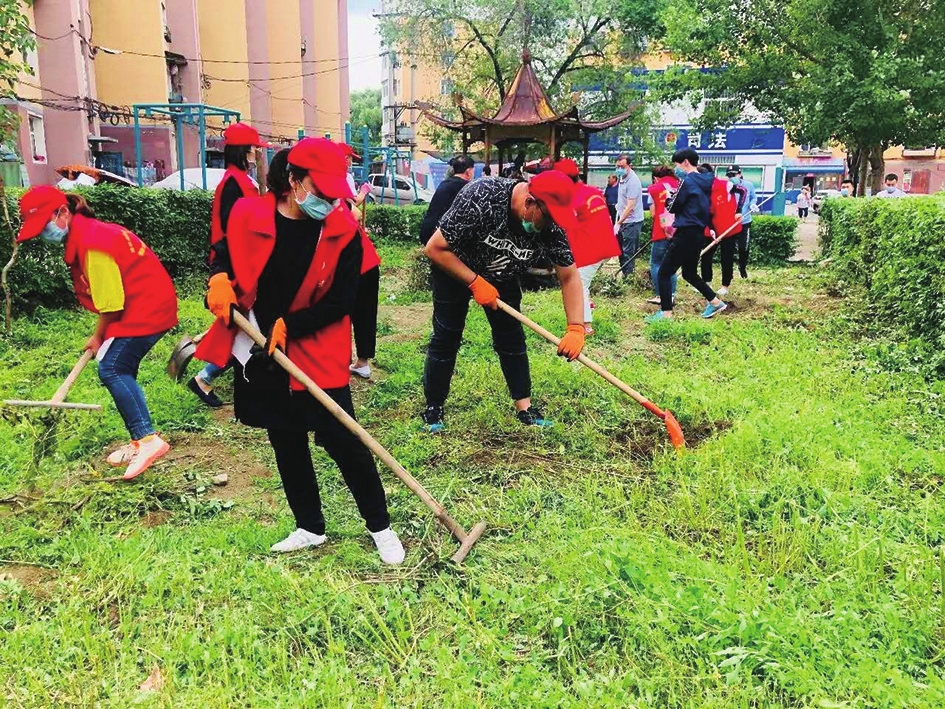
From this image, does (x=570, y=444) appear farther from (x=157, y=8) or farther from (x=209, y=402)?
(x=157, y=8)

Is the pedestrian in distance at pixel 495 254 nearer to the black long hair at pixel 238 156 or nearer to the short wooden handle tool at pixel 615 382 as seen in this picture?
the short wooden handle tool at pixel 615 382

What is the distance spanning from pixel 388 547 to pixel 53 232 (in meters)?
2.17

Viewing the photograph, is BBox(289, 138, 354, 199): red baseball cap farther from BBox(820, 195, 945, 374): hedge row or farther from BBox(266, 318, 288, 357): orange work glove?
BBox(820, 195, 945, 374): hedge row

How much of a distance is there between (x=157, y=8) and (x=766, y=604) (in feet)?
85.2

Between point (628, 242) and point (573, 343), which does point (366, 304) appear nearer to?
point (573, 343)

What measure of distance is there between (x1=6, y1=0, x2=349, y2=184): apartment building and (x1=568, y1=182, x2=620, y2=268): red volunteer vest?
967 cm

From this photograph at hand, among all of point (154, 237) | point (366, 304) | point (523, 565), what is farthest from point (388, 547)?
point (154, 237)

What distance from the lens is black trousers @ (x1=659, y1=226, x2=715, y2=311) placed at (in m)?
6.97

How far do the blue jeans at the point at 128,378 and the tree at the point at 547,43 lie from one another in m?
17.1

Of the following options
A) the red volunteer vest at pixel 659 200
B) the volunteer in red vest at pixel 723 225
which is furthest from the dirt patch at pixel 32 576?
the volunteer in red vest at pixel 723 225

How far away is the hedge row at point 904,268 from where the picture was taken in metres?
5.33

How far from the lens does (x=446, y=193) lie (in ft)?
20.4

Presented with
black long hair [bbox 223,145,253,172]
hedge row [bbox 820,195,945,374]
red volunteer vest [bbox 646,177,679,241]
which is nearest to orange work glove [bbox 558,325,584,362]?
black long hair [bbox 223,145,253,172]

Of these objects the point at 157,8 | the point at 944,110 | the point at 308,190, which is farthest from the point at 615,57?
A: the point at 308,190
